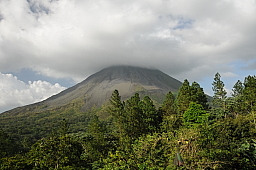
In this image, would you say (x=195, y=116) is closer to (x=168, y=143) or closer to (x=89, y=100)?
(x=168, y=143)

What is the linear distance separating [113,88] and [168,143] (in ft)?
467

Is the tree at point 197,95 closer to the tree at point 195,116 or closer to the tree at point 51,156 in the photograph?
the tree at point 195,116

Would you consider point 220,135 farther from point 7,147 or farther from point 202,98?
point 7,147

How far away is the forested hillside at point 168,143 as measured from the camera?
537 inches

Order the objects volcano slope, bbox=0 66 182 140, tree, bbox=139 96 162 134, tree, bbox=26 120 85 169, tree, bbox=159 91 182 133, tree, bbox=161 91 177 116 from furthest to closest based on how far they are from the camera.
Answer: volcano slope, bbox=0 66 182 140
tree, bbox=161 91 177 116
tree, bbox=139 96 162 134
tree, bbox=159 91 182 133
tree, bbox=26 120 85 169

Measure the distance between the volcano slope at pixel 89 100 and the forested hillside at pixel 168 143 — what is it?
58.8 m

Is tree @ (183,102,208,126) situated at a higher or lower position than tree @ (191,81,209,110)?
lower

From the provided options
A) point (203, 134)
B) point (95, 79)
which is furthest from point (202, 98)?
point (95, 79)

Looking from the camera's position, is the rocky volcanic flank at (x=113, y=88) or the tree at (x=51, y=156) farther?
the rocky volcanic flank at (x=113, y=88)

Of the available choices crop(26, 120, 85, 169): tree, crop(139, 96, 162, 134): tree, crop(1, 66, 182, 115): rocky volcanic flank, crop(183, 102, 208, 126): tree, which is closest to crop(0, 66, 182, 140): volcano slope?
crop(1, 66, 182, 115): rocky volcanic flank

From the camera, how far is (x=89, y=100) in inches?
5581

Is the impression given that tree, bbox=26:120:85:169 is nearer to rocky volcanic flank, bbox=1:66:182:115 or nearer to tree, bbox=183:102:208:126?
tree, bbox=183:102:208:126

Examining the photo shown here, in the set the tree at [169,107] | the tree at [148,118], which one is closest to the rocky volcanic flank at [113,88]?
the tree at [169,107]

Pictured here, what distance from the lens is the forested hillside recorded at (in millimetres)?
13641
